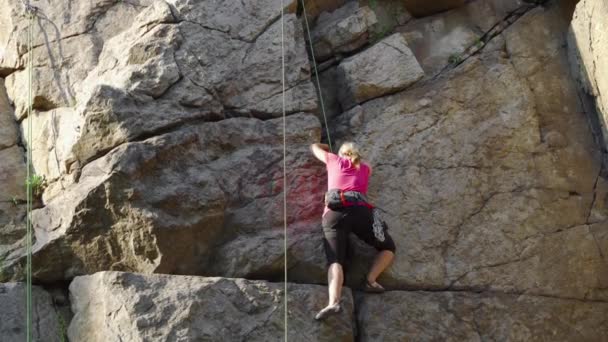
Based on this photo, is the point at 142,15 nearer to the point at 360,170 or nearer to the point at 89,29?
the point at 89,29

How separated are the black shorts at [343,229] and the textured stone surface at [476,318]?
52 centimetres

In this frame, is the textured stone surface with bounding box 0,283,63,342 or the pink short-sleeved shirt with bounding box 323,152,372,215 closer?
the textured stone surface with bounding box 0,283,63,342

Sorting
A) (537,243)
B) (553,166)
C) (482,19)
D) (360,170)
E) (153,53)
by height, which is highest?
(153,53)

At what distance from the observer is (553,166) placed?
7.61 metres

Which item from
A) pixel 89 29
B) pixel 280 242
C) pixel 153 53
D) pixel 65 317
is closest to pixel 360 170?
pixel 280 242

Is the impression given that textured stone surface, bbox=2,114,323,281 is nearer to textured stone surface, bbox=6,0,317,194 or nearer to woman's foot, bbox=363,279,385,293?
textured stone surface, bbox=6,0,317,194

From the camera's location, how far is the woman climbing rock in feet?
21.9

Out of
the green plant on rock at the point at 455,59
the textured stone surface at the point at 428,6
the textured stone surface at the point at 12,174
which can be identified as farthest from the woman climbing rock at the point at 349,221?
the textured stone surface at the point at 12,174

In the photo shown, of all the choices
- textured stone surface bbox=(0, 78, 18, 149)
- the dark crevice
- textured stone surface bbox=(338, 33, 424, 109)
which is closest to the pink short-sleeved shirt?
textured stone surface bbox=(338, 33, 424, 109)

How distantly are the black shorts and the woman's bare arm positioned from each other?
617 mm

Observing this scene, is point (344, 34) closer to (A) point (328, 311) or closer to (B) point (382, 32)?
(B) point (382, 32)

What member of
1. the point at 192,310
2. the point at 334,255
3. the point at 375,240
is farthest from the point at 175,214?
the point at 375,240

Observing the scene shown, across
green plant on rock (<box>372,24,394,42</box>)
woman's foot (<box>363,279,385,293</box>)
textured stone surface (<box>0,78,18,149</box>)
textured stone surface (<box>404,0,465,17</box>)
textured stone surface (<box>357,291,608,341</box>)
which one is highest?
textured stone surface (<box>0,78,18,149</box>)

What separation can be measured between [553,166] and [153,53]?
4.07m
